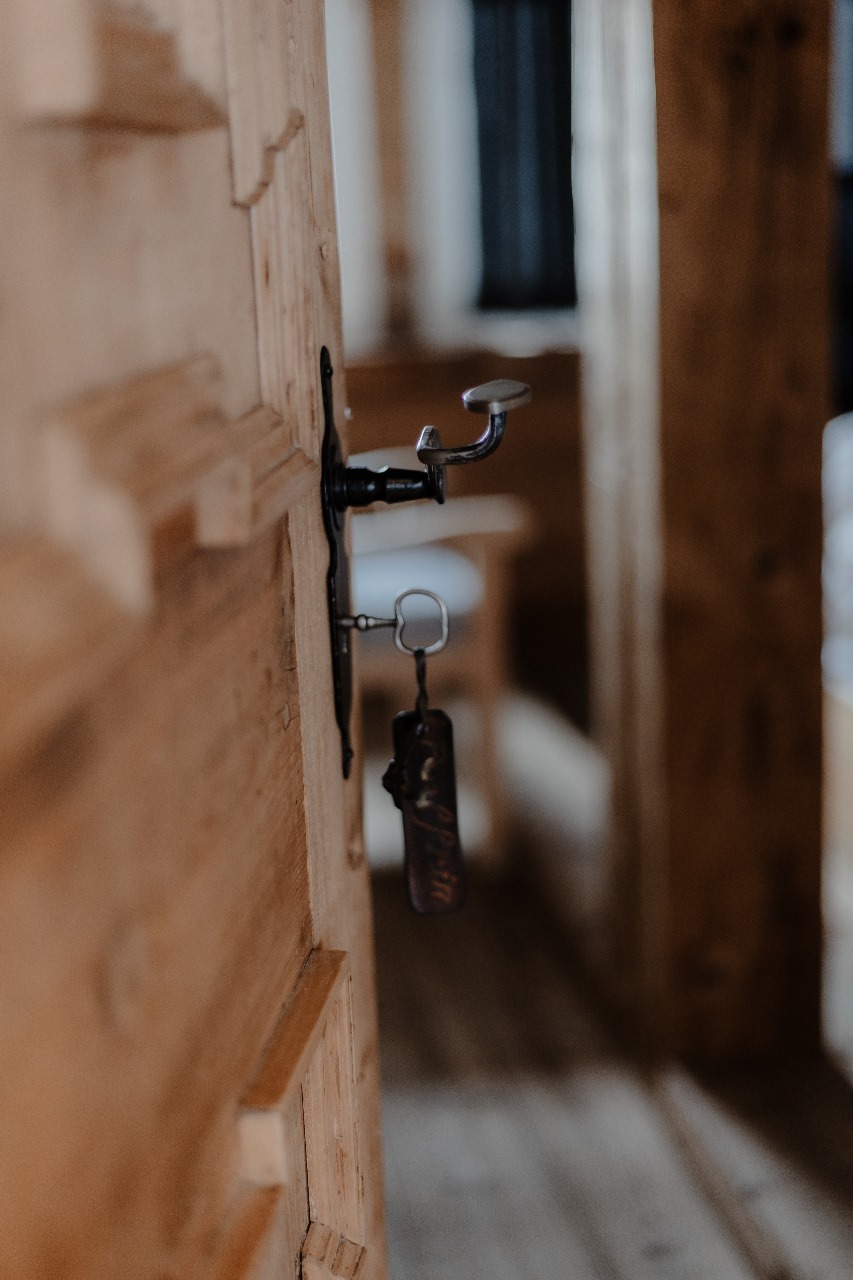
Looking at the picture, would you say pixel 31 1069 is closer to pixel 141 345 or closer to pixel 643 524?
pixel 141 345

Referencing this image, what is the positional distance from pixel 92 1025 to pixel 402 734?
1.66ft

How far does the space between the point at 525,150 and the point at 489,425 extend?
401cm

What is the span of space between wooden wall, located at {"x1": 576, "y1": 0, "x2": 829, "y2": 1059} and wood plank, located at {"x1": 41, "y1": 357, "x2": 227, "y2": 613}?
4.39 ft

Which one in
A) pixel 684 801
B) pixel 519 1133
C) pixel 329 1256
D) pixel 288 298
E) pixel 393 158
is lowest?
pixel 519 1133

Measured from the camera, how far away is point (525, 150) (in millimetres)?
4465

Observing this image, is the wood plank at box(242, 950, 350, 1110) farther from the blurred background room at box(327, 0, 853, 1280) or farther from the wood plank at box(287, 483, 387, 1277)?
the blurred background room at box(327, 0, 853, 1280)

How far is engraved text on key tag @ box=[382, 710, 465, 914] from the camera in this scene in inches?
34.8

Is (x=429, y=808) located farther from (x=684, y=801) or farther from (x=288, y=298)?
(x=684, y=801)

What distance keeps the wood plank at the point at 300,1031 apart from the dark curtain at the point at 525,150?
4114mm

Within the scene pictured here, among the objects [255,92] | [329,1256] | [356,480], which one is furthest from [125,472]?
[329,1256]

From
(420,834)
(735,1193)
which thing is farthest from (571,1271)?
(420,834)

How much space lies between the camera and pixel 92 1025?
1.33ft

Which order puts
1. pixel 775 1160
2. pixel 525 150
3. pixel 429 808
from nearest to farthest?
pixel 429 808, pixel 775 1160, pixel 525 150

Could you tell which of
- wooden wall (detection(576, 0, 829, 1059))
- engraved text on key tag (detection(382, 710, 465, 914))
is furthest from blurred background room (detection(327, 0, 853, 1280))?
engraved text on key tag (detection(382, 710, 465, 914))
